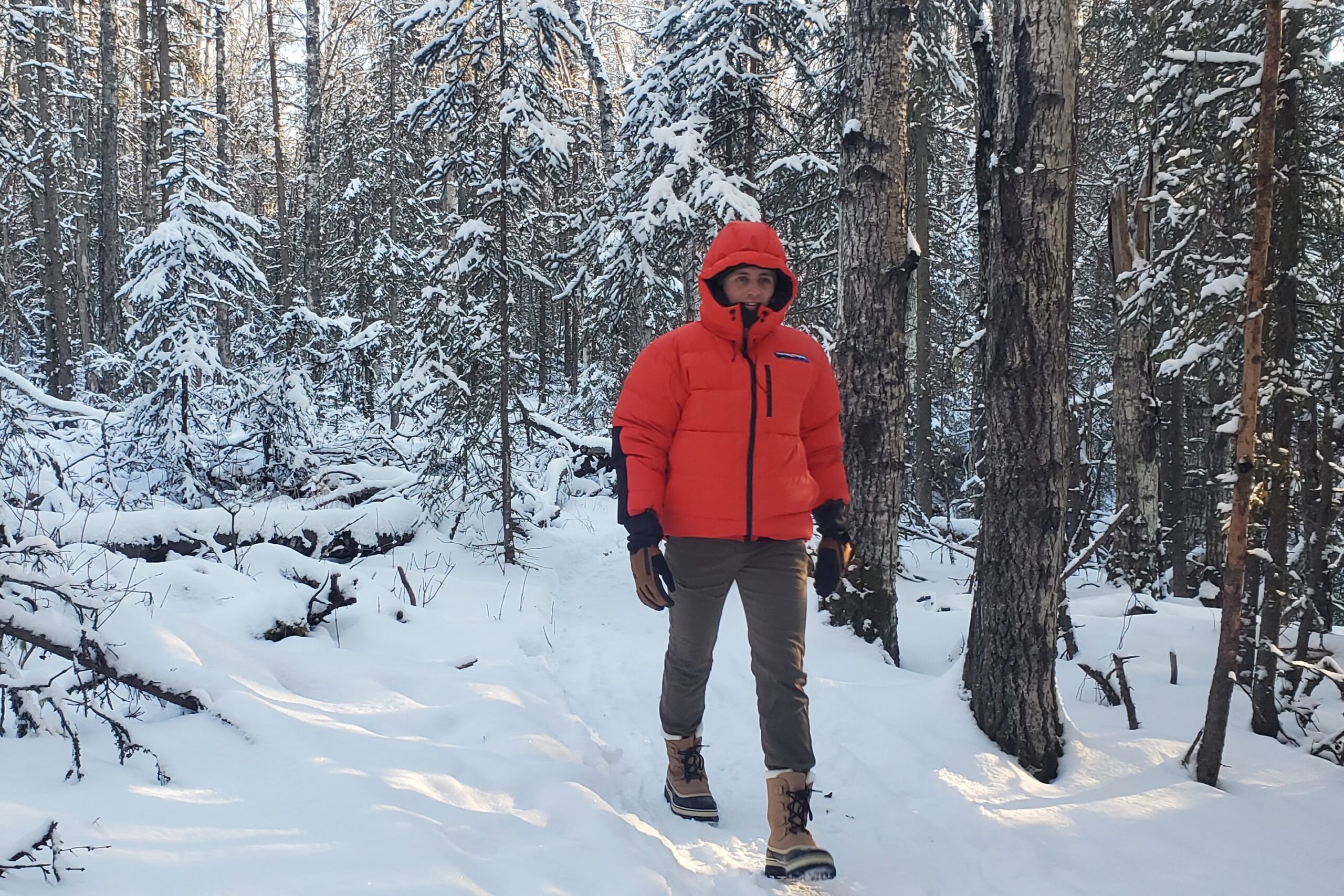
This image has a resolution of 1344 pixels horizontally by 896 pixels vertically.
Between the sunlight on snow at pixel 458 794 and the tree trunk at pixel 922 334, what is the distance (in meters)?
10.7

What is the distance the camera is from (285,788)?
286 centimetres

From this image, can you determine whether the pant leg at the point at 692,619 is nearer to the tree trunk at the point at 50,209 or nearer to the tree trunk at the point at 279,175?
the tree trunk at the point at 279,175

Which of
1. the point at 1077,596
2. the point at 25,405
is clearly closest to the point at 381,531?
the point at 25,405

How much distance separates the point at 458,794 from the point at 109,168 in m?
18.8

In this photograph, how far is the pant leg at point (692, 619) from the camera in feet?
11.1

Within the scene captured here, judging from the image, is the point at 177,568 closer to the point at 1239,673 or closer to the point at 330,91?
the point at 1239,673

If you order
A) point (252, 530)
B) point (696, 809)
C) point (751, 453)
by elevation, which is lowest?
point (696, 809)

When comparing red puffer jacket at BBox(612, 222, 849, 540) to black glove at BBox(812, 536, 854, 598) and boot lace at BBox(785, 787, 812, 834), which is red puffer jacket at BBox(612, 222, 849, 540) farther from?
boot lace at BBox(785, 787, 812, 834)

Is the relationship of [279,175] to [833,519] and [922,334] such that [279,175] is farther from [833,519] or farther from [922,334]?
[833,519]

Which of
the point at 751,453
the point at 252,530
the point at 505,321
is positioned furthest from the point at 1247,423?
the point at 252,530

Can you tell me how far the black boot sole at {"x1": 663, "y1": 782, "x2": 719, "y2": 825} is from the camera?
140 inches

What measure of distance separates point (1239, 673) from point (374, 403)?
51.7 feet

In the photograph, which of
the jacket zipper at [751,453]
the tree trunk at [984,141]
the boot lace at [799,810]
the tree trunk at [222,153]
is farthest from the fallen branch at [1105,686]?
the tree trunk at [222,153]

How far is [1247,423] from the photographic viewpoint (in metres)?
3.79
